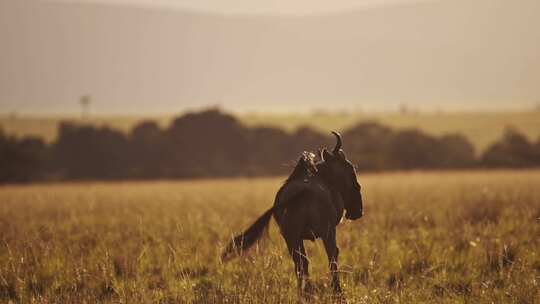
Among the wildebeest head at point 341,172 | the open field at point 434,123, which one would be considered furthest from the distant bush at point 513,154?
the wildebeest head at point 341,172

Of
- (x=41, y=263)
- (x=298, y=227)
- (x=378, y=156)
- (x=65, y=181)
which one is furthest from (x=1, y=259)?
(x=378, y=156)

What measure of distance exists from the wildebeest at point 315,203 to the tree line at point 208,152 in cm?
3532

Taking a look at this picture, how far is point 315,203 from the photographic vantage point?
6.52 metres

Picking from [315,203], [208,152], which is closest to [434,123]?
[208,152]

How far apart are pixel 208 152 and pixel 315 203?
38.0 m

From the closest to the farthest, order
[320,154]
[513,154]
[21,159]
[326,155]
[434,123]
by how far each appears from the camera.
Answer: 1. [326,155]
2. [320,154]
3. [21,159]
4. [513,154]
5. [434,123]

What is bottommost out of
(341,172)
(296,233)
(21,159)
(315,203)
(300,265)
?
(300,265)

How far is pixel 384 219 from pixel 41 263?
24.2 feet

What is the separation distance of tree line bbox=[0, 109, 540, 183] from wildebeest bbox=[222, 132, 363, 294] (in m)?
35.3

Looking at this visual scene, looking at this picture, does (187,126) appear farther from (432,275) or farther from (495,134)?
(495,134)

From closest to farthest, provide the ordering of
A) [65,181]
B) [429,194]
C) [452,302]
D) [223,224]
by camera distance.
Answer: [452,302]
[223,224]
[429,194]
[65,181]

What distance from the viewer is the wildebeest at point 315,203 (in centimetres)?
648

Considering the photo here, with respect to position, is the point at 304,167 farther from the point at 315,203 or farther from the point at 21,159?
the point at 21,159

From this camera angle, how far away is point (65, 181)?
4069cm
